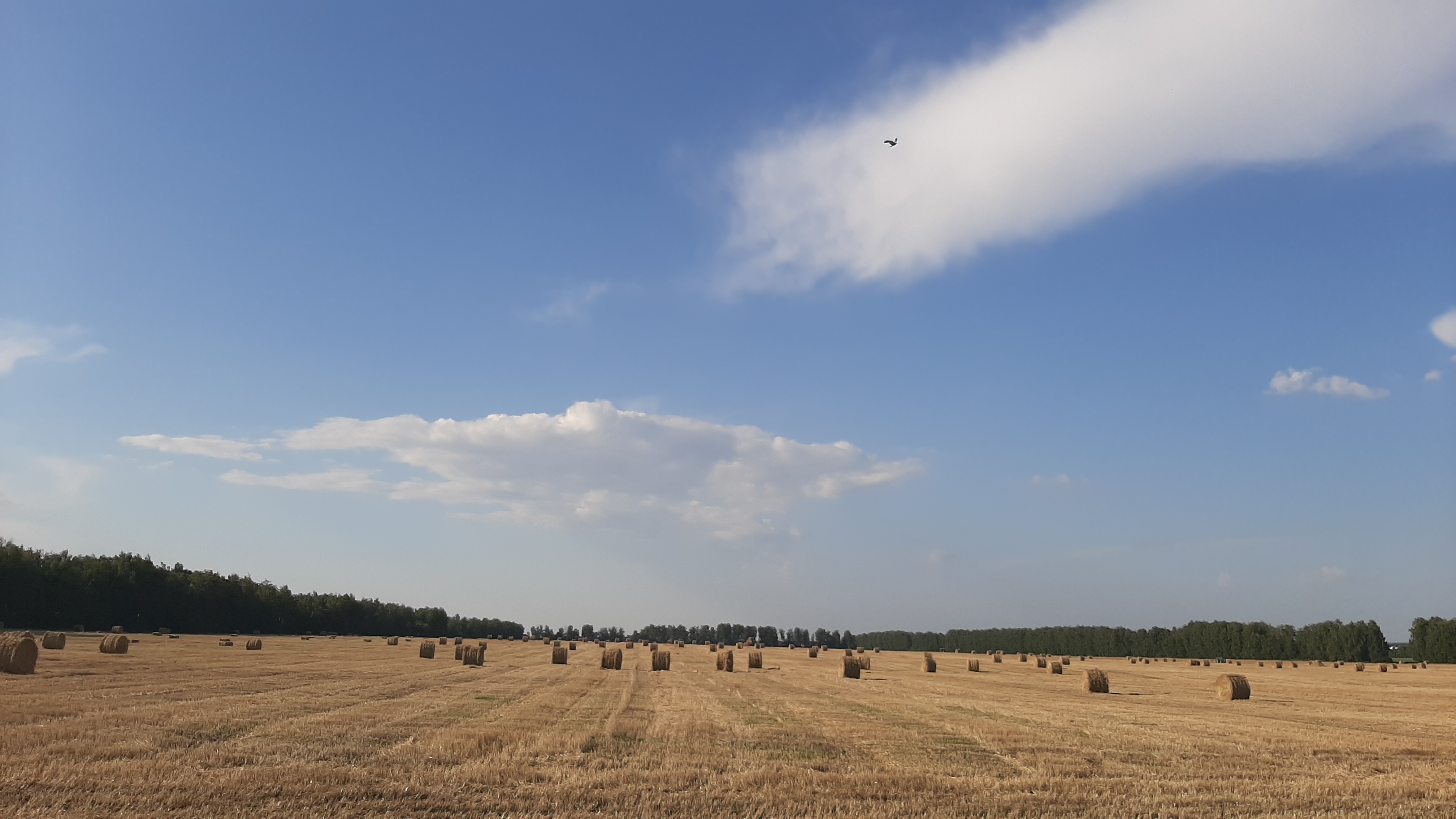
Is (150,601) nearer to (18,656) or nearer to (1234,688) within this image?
(18,656)

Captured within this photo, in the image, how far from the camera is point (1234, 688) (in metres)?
29.7

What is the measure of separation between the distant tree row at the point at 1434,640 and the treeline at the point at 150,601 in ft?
409

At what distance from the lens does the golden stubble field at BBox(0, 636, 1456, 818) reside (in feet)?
34.1

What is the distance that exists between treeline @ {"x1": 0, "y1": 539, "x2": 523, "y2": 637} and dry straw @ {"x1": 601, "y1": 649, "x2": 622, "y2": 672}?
62.5 meters

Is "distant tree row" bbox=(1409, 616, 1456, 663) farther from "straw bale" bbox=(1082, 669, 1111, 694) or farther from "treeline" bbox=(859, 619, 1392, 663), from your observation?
"straw bale" bbox=(1082, 669, 1111, 694)

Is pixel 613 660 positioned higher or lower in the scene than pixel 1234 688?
lower

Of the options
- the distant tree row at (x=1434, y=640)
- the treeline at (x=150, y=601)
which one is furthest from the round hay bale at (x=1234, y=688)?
the treeline at (x=150, y=601)

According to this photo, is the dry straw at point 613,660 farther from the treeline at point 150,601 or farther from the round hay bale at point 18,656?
the treeline at point 150,601

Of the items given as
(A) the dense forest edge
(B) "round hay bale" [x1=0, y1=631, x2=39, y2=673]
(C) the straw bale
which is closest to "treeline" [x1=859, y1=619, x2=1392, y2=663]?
(A) the dense forest edge

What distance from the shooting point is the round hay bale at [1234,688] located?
29.6 metres

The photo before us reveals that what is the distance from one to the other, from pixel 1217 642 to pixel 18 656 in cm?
11965

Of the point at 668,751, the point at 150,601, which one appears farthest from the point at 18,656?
the point at 150,601

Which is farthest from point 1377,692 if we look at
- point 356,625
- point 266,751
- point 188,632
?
point 356,625

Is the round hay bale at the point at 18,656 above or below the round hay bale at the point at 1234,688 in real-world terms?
above
